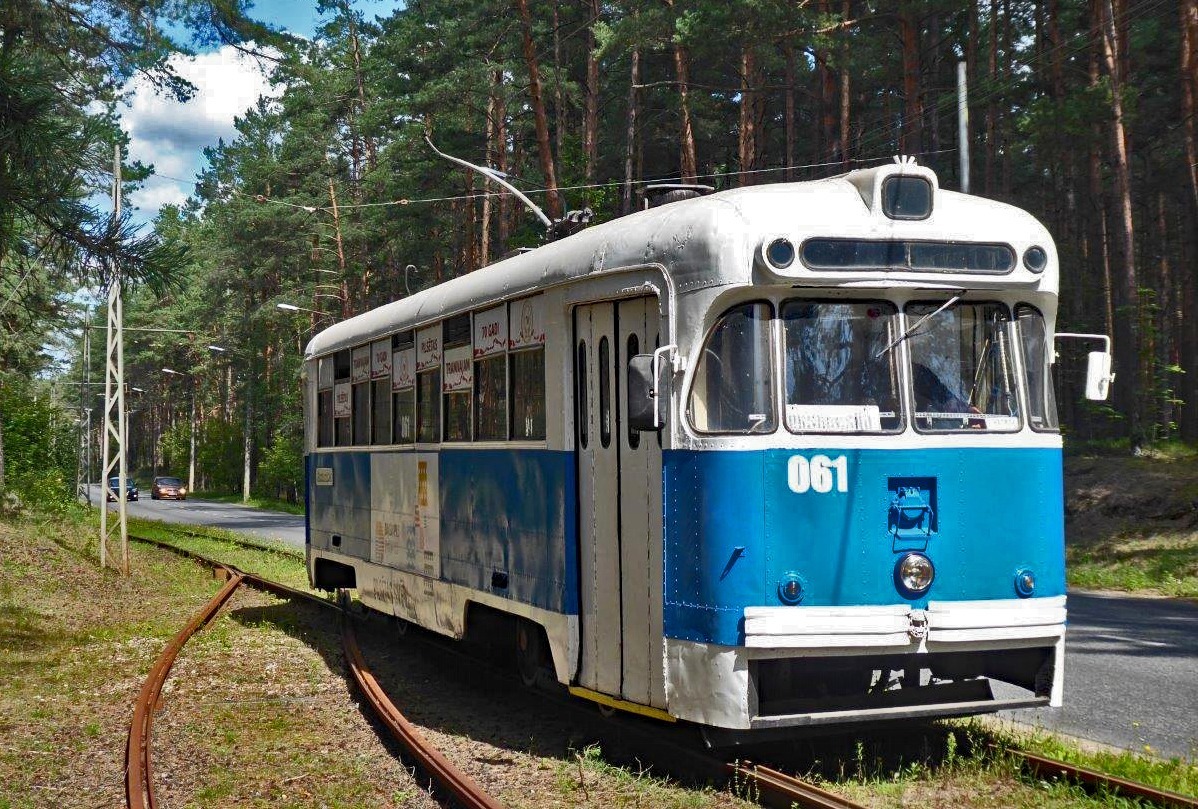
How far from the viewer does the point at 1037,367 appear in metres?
7.55

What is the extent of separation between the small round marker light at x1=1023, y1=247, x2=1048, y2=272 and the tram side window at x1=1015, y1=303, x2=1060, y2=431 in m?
Answer: 0.22

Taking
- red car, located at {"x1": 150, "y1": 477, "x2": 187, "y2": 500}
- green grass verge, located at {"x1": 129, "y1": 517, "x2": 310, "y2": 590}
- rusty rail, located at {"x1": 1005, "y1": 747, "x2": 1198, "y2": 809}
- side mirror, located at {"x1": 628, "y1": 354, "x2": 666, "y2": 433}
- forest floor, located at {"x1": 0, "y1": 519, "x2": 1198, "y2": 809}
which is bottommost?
forest floor, located at {"x1": 0, "y1": 519, "x2": 1198, "y2": 809}

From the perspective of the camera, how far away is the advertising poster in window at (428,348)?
1070cm

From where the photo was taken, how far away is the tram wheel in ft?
29.9

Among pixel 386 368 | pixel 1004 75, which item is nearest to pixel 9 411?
pixel 1004 75

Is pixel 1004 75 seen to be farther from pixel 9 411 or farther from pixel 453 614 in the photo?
pixel 9 411

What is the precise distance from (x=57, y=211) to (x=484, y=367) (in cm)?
601

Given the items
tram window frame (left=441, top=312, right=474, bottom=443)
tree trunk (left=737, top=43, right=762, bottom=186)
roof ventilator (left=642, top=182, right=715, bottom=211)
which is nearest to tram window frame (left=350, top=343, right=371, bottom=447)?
tram window frame (left=441, top=312, right=474, bottom=443)

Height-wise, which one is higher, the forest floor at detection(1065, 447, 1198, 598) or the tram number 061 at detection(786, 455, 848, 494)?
the tram number 061 at detection(786, 455, 848, 494)

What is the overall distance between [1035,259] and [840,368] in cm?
138

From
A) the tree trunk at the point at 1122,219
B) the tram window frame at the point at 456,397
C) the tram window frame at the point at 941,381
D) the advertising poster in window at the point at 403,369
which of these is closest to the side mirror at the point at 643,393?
the tram window frame at the point at 941,381

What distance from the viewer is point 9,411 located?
4225 centimetres

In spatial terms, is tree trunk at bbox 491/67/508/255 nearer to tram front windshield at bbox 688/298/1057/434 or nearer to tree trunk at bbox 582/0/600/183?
tree trunk at bbox 582/0/600/183

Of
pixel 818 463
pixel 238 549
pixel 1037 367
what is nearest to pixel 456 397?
pixel 818 463
